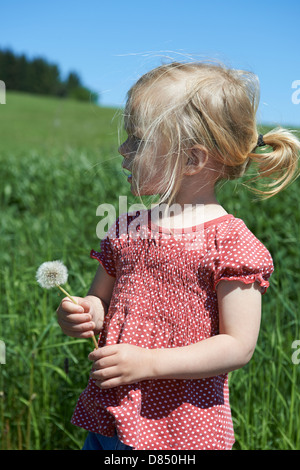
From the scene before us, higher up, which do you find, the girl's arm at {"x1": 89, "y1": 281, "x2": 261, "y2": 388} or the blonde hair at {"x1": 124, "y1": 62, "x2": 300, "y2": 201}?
the blonde hair at {"x1": 124, "y1": 62, "x2": 300, "y2": 201}

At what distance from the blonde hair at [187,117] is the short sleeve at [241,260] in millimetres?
164

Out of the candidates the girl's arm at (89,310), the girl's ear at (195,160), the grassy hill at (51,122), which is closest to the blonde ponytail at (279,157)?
the girl's ear at (195,160)

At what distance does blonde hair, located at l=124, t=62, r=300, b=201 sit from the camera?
1.17 metres

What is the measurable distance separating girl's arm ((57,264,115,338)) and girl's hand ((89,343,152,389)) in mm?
111

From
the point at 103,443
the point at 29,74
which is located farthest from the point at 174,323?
the point at 29,74

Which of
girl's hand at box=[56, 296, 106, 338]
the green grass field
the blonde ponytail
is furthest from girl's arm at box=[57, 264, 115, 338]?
the blonde ponytail

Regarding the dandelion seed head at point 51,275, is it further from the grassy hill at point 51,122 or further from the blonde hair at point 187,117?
the grassy hill at point 51,122

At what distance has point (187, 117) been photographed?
118 centimetres

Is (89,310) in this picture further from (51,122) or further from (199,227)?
(51,122)

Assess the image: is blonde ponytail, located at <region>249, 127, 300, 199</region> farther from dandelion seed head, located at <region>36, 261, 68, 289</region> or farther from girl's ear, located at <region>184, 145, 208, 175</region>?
dandelion seed head, located at <region>36, 261, 68, 289</region>

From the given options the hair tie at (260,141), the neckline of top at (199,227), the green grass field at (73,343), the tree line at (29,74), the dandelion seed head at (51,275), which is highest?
the tree line at (29,74)

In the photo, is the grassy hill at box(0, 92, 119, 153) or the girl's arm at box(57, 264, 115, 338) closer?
the girl's arm at box(57, 264, 115, 338)

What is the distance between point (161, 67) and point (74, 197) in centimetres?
334

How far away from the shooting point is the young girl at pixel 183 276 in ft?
3.66
